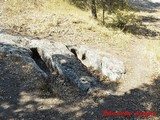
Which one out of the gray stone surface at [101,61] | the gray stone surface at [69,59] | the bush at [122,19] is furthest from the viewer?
the bush at [122,19]

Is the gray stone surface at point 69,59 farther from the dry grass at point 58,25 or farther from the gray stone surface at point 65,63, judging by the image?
the dry grass at point 58,25

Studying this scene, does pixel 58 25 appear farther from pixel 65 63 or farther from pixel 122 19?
pixel 65 63

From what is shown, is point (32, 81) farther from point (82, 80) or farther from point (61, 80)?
point (82, 80)

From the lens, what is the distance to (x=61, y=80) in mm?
10445

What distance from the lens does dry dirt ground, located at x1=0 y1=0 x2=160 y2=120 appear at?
8359 mm

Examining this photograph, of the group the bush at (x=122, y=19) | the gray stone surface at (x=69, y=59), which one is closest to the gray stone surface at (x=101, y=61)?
the gray stone surface at (x=69, y=59)

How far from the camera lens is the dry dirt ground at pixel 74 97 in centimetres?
836

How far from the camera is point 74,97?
936 cm

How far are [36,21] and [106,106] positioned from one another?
29.9 ft

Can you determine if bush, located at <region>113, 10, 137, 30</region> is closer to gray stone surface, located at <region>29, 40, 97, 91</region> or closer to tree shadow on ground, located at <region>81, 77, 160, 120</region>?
gray stone surface, located at <region>29, 40, 97, 91</region>

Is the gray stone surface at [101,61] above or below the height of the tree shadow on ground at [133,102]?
above

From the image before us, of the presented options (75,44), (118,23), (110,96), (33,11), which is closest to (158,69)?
(110,96)
